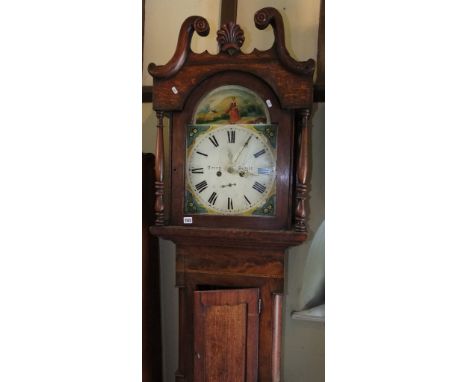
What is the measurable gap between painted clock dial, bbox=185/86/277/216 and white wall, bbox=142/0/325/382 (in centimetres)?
34

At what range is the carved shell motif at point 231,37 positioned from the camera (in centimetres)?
99

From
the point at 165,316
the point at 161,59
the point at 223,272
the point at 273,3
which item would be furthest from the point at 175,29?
the point at 165,316

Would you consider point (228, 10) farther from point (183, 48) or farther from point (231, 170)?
point (231, 170)

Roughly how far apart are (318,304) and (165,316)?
0.68m

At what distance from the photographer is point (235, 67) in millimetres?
999

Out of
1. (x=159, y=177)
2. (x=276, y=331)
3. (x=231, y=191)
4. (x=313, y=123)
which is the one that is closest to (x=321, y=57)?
(x=313, y=123)

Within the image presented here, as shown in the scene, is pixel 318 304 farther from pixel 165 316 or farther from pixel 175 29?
pixel 175 29

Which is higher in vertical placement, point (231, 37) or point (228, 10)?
point (228, 10)

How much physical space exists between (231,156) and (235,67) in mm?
275

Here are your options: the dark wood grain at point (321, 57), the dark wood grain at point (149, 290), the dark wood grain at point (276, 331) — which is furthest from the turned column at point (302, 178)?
the dark wood grain at point (149, 290)

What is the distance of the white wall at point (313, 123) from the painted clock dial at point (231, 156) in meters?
0.34

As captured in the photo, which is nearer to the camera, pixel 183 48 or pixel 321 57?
pixel 183 48

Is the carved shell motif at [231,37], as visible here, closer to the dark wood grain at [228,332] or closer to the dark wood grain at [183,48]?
the dark wood grain at [183,48]

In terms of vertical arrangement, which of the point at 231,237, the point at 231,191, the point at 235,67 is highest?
the point at 235,67
